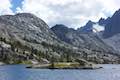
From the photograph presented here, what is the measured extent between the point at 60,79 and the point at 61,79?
470 mm

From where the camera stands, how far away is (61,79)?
15025 centimetres

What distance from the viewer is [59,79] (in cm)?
15012

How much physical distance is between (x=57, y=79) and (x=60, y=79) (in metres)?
1.42

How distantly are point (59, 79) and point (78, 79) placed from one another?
357 inches

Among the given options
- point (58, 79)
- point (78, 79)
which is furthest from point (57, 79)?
point (78, 79)

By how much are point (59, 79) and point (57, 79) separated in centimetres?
97

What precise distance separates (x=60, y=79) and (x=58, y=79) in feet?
3.08

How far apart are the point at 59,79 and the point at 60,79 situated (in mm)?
486

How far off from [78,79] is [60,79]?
28.1ft

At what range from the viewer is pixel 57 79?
150375mm

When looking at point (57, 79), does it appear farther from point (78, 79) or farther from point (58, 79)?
point (78, 79)

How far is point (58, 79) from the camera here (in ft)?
493

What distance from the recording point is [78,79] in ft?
496
